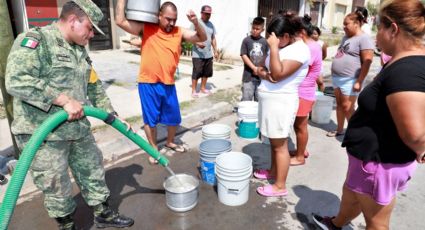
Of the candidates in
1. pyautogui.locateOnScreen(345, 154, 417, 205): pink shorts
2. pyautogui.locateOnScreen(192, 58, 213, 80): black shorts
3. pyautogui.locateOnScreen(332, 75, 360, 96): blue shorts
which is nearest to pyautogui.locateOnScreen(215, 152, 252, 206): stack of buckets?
pyautogui.locateOnScreen(345, 154, 417, 205): pink shorts

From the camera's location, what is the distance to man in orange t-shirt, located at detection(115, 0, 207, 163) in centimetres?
357

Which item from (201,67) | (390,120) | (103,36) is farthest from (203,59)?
(103,36)

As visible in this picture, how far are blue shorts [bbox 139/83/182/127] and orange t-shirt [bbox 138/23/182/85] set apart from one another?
0.11 m

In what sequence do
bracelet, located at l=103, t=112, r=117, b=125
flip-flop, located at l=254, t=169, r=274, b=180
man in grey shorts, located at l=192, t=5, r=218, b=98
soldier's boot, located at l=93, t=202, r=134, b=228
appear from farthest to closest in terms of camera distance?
man in grey shorts, located at l=192, t=5, r=218, b=98
flip-flop, located at l=254, t=169, r=274, b=180
soldier's boot, located at l=93, t=202, r=134, b=228
bracelet, located at l=103, t=112, r=117, b=125

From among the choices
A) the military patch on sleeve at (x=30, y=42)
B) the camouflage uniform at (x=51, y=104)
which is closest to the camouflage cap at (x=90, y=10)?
the camouflage uniform at (x=51, y=104)

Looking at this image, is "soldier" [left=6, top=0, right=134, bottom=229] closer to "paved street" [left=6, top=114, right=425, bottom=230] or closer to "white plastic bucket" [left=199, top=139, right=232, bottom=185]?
"paved street" [left=6, top=114, right=425, bottom=230]

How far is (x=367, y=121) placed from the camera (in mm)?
1896

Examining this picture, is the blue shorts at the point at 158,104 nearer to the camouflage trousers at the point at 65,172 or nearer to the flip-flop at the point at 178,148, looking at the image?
the flip-flop at the point at 178,148

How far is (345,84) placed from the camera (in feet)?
14.5

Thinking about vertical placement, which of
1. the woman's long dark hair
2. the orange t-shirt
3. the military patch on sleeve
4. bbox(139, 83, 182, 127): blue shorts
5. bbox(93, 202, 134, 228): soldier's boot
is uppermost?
the woman's long dark hair

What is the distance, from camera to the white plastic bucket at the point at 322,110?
216 inches

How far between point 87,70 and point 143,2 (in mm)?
1359

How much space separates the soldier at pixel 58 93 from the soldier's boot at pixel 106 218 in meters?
0.27

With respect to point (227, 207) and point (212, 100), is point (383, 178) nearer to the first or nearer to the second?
point (227, 207)
